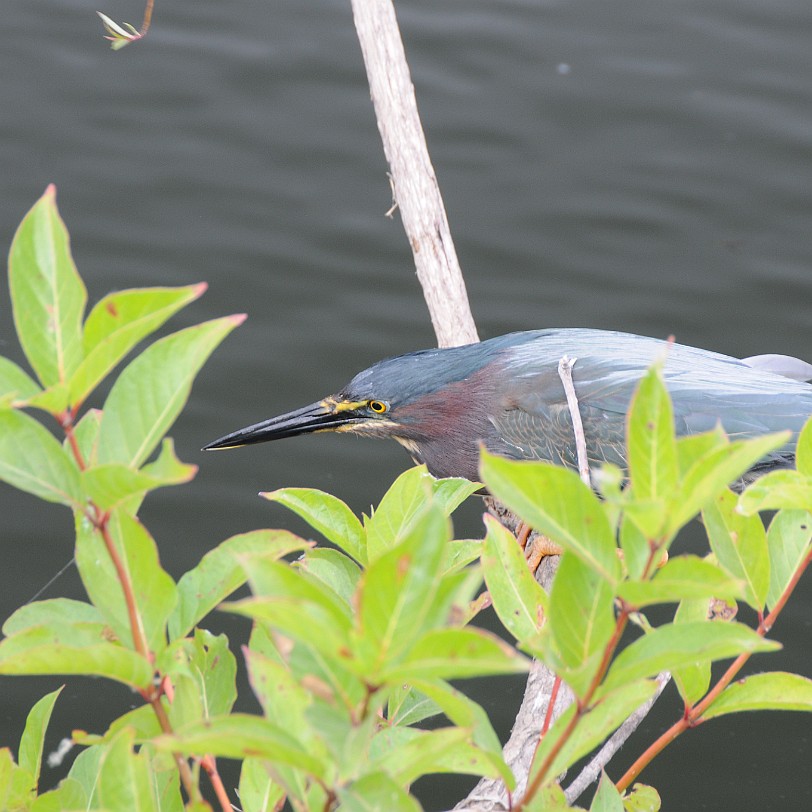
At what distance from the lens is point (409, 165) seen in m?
2.65

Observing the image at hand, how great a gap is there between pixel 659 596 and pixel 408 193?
2040mm

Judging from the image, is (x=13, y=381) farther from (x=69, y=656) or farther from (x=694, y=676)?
(x=694, y=676)

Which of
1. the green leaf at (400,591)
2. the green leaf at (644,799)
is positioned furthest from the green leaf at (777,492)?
the green leaf at (644,799)

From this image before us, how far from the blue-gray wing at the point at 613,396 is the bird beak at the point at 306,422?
37cm

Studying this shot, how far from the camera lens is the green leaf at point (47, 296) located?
2.59 feet

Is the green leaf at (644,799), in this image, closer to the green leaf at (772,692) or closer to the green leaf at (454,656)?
the green leaf at (772,692)

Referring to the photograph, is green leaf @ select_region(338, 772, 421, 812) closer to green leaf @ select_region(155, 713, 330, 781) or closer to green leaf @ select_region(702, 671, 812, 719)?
green leaf @ select_region(155, 713, 330, 781)

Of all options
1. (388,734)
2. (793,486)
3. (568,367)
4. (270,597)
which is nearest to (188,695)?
(388,734)

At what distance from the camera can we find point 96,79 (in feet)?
17.7

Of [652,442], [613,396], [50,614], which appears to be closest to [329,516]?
[50,614]

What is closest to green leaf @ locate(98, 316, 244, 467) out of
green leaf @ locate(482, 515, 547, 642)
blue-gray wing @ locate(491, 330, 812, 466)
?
green leaf @ locate(482, 515, 547, 642)

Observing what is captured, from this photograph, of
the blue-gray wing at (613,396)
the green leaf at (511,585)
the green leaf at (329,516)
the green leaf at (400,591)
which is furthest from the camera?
the blue-gray wing at (613,396)

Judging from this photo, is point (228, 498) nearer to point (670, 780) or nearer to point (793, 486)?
point (670, 780)

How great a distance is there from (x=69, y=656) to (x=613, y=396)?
6.05 ft
